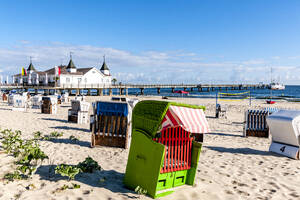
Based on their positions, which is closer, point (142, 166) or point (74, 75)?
point (142, 166)

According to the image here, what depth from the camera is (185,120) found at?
3865mm

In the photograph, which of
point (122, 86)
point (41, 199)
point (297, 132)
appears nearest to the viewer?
point (41, 199)

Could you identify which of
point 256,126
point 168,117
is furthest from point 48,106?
point 168,117

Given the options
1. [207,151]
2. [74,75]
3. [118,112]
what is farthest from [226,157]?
[74,75]

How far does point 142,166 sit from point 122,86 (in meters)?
57.4

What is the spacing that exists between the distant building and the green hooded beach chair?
47480 millimetres

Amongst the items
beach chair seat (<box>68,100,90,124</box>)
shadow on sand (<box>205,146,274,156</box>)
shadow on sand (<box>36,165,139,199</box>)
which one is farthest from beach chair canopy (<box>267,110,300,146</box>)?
beach chair seat (<box>68,100,90,124</box>)

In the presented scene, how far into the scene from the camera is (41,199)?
12.2ft

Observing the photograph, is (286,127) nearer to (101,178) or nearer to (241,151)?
(241,151)

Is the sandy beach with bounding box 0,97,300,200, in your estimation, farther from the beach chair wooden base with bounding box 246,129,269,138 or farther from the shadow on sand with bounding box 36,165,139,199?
the beach chair wooden base with bounding box 246,129,269,138

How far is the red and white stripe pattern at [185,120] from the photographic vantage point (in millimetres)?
3817

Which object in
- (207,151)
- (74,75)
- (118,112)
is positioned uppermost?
(74,75)

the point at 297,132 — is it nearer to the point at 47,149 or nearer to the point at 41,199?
the point at 41,199

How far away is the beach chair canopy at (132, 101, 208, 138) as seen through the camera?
12.5ft
